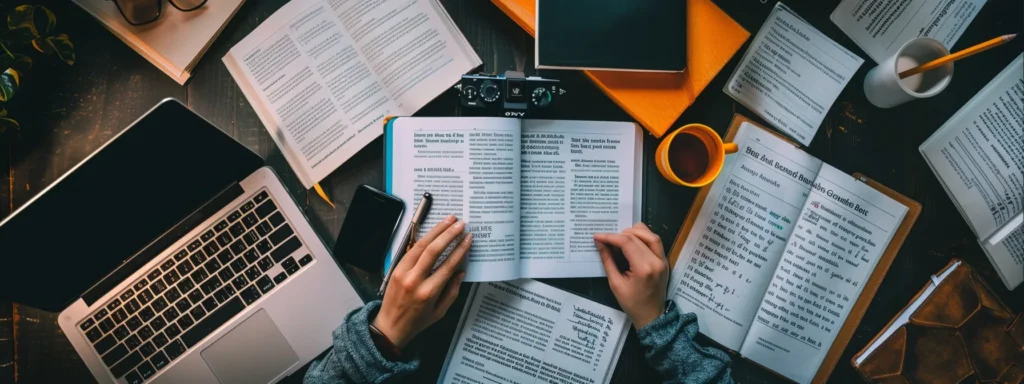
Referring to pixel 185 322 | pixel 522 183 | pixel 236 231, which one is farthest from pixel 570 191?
pixel 185 322

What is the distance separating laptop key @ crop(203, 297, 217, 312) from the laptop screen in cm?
12

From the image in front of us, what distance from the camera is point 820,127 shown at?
904 mm

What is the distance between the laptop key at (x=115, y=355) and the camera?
2.64 ft

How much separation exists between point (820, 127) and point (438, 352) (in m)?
0.74

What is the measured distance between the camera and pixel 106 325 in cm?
80

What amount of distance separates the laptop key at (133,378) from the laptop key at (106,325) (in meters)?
0.07

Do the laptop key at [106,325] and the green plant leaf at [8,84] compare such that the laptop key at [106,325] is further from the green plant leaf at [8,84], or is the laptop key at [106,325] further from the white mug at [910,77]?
the white mug at [910,77]

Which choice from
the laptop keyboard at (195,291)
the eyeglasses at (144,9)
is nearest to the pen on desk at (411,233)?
the laptop keyboard at (195,291)

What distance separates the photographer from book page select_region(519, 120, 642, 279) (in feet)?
2.86

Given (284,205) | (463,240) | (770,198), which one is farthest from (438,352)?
(770,198)

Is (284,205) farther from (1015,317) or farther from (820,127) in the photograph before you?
(1015,317)

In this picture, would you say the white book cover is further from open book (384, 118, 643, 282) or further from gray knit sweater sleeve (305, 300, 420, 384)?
gray knit sweater sleeve (305, 300, 420, 384)

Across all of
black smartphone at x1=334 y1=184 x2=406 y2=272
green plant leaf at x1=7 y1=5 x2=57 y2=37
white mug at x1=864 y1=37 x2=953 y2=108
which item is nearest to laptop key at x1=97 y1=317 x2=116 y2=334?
black smartphone at x1=334 y1=184 x2=406 y2=272

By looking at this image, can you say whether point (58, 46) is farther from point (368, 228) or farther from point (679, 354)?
point (679, 354)
